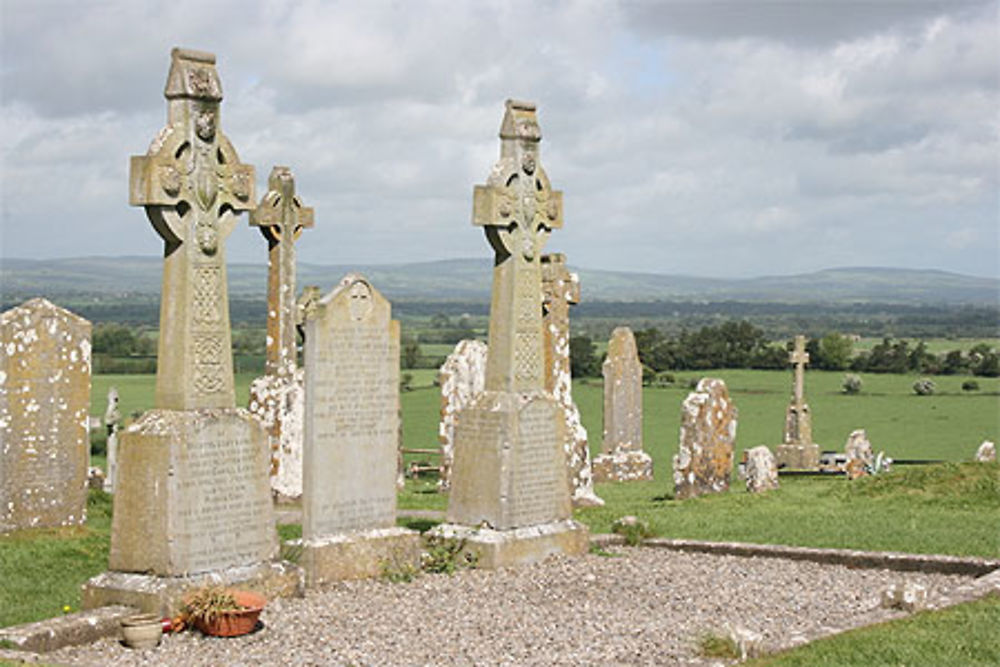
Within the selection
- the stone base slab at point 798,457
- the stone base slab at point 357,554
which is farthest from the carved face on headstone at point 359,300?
the stone base slab at point 798,457

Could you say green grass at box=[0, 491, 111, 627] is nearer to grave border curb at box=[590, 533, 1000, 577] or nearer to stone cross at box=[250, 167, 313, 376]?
stone cross at box=[250, 167, 313, 376]

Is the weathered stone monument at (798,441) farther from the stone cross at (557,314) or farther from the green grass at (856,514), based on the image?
the stone cross at (557,314)

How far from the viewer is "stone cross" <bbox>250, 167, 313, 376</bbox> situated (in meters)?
21.7

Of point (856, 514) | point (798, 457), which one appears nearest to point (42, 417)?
point (856, 514)

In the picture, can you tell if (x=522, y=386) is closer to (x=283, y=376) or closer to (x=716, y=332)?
(x=283, y=376)

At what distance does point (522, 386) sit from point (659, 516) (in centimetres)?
482

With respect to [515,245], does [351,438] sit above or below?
below

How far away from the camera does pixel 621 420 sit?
28.3 metres

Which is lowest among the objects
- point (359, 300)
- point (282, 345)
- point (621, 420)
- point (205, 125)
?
point (621, 420)

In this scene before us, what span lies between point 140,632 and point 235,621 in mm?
763

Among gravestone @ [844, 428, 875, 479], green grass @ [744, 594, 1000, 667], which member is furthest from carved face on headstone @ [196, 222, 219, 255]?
gravestone @ [844, 428, 875, 479]

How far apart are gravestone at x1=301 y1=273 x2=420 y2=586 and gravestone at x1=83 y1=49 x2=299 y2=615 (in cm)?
123

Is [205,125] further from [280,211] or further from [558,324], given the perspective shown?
[558,324]

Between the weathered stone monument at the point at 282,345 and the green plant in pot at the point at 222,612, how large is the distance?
9.54m
